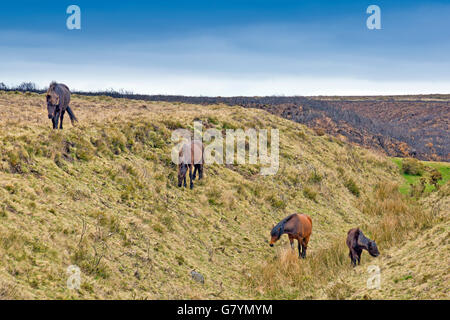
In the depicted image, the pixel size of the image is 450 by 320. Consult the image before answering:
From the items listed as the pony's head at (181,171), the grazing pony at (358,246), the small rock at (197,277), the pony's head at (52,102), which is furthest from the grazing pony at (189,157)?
the grazing pony at (358,246)

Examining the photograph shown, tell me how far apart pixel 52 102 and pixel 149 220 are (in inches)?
299

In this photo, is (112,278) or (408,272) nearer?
(112,278)

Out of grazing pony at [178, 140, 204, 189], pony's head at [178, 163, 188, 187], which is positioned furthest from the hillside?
grazing pony at [178, 140, 204, 189]

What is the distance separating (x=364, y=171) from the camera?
3269cm

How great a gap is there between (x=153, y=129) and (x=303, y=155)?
12479 mm

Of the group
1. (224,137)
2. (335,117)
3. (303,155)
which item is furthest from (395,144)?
(224,137)

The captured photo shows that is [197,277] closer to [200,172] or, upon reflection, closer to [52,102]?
[200,172]

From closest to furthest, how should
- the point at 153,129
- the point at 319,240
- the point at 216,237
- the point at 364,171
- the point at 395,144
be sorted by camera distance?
the point at 216,237 < the point at 319,240 < the point at 153,129 < the point at 364,171 < the point at 395,144

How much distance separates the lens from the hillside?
9.26 m

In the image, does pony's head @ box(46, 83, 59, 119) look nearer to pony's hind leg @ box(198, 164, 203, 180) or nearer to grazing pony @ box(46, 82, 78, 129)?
grazing pony @ box(46, 82, 78, 129)

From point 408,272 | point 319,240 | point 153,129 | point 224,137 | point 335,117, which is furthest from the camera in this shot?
point 335,117

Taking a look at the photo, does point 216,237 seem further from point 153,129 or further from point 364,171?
point 364,171

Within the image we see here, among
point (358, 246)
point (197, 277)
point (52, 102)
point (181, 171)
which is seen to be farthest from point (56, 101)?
point (358, 246)

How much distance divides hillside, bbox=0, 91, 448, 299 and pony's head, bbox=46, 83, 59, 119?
26.0 inches
